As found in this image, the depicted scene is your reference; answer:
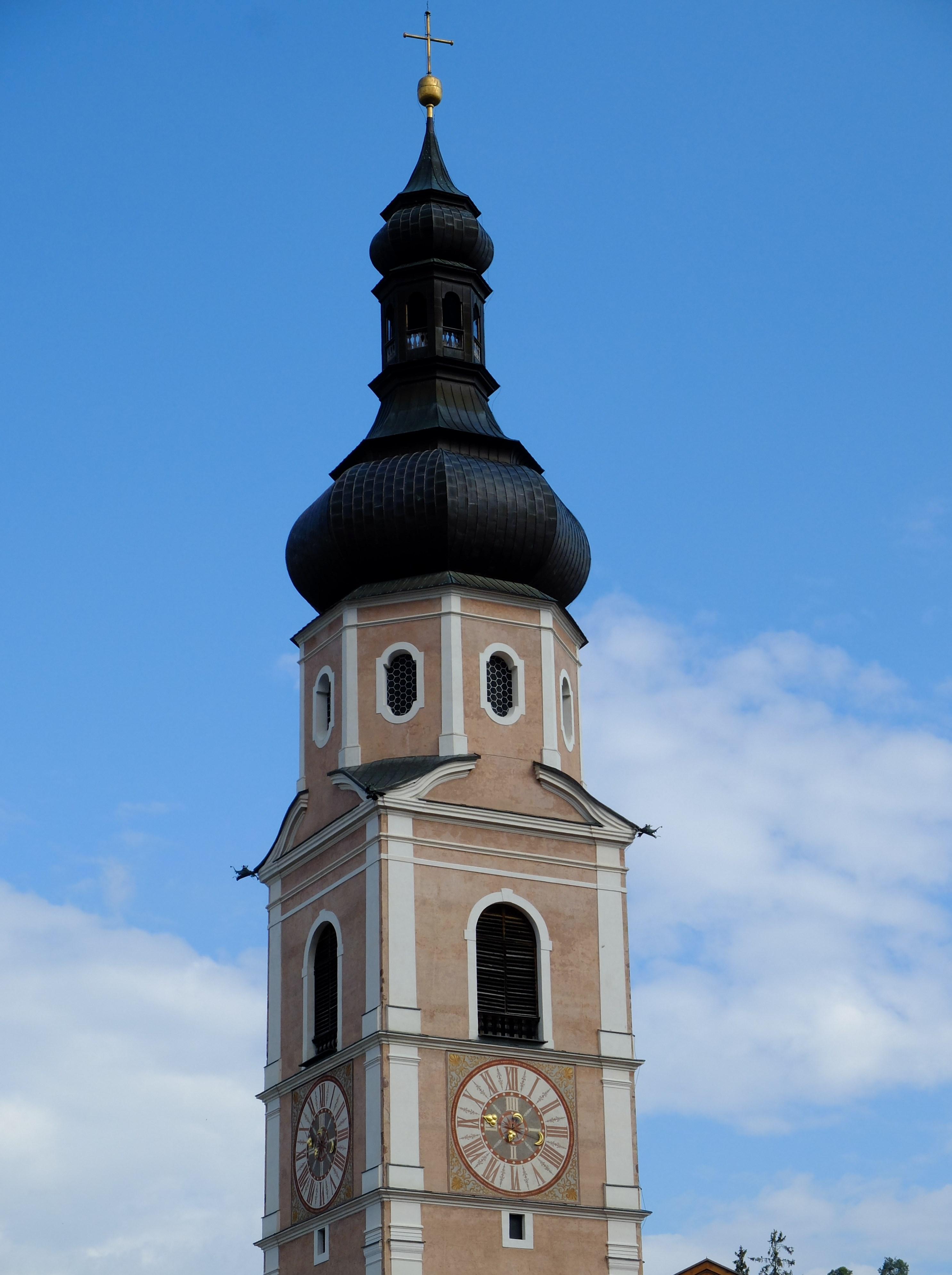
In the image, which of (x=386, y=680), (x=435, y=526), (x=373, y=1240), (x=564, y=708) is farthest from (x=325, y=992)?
(x=435, y=526)

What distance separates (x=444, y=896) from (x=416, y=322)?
9320mm

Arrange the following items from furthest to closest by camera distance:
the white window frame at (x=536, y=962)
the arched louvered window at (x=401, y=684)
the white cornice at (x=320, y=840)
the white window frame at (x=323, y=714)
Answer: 1. the white window frame at (x=323, y=714)
2. the arched louvered window at (x=401, y=684)
3. the white cornice at (x=320, y=840)
4. the white window frame at (x=536, y=962)

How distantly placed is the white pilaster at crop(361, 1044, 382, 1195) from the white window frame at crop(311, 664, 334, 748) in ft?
16.4

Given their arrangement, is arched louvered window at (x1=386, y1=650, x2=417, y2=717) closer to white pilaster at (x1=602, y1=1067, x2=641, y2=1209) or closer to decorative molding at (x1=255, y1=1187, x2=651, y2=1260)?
white pilaster at (x1=602, y1=1067, x2=641, y2=1209)

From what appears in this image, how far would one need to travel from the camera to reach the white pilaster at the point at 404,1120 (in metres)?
29.4

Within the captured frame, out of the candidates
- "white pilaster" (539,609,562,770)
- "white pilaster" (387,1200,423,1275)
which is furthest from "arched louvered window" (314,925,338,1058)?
"white pilaster" (539,609,562,770)

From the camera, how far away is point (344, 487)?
112 ft

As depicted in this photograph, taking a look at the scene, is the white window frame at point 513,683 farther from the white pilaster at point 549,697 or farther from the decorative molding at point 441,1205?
the decorative molding at point 441,1205

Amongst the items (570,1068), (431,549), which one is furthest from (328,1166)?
(431,549)

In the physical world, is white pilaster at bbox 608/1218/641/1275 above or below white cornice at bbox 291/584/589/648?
below

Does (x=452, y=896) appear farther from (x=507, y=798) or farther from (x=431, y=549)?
(x=431, y=549)

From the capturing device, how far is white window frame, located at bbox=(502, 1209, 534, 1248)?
2973 cm

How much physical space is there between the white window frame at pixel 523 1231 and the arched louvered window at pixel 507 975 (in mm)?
2078

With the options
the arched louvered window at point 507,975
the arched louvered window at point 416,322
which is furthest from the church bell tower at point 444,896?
the arched louvered window at point 416,322
